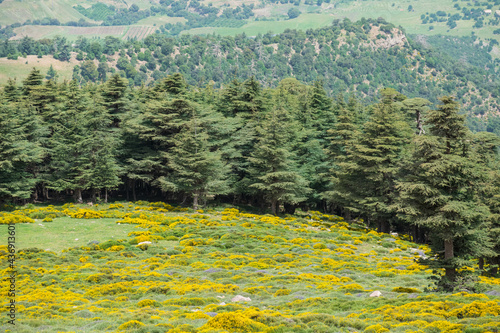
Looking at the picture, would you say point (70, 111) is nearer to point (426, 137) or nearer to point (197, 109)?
point (197, 109)

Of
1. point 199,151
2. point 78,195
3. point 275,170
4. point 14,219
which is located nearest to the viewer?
point 14,219

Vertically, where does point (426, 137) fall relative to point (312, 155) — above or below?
above

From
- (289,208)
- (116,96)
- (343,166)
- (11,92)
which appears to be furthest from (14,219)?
(289,208)

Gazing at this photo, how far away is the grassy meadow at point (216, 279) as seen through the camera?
58.5ft

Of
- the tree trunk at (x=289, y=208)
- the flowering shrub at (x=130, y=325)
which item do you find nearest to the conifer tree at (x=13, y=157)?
the tree trunk at (x=289, y=208)

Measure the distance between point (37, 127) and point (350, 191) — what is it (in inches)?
1600

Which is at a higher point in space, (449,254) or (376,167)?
(376,167)

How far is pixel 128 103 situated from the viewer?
63594mm

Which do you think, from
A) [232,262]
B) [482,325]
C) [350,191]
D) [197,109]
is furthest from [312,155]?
[482,325]

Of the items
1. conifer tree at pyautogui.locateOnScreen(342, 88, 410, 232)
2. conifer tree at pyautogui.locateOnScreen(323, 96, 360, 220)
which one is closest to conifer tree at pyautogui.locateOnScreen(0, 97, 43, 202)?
conifer tree at pyautogui.locateOnScreen(323, 96, 360, 220)

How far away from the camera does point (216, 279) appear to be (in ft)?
89.1

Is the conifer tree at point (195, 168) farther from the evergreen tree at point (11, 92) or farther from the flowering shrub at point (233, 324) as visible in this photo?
the flowering shrub at point (233, 324)

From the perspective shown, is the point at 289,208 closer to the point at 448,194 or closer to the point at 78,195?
the point at 78,195

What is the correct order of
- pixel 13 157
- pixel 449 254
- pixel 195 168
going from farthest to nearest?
pixel 195 168, pixel 13 157, pixel 449 254
